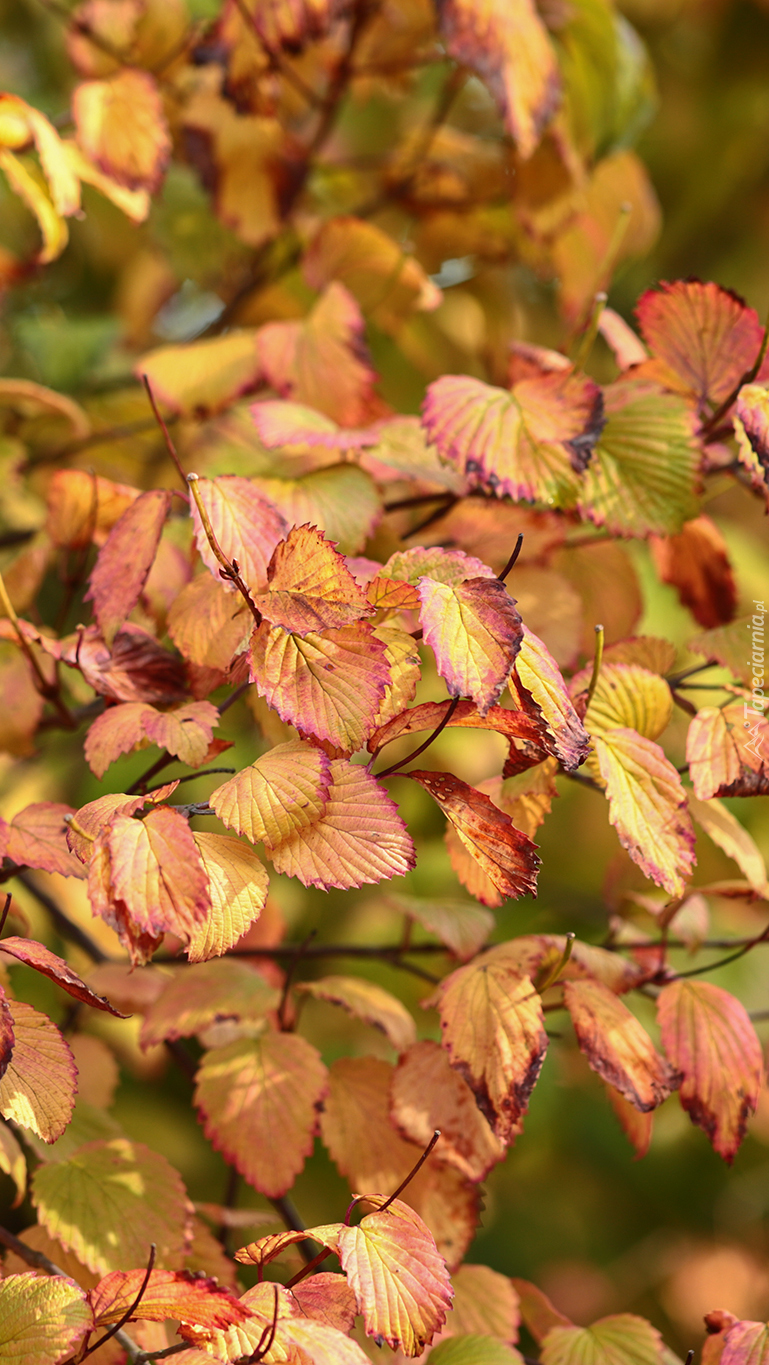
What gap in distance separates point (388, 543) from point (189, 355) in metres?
0.24

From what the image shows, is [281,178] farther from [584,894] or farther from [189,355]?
[584,894]

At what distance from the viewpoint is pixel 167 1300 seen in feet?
1.23

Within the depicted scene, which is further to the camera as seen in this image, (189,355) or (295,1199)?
(295,1199)

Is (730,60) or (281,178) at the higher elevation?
(730,60)

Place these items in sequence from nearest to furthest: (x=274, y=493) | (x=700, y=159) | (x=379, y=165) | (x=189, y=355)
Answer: (x=274, y=493), (x=189, y=355), (x=379, y=165), (x=700, y=159)

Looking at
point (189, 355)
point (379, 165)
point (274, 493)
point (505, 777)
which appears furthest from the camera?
point (379, 165)

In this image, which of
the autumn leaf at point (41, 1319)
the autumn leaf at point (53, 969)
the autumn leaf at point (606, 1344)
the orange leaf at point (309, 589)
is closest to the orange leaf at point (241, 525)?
the orange leaf at point (309, 589)

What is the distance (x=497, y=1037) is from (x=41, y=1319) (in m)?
0.20

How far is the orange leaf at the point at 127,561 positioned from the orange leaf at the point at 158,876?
13 cm

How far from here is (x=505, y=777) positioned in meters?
0.44

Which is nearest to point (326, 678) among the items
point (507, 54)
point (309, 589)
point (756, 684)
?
point (309, 589)

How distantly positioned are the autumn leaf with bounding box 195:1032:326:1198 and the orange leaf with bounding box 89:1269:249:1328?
0.12 m

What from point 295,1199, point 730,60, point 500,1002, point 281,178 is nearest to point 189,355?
point 281,178

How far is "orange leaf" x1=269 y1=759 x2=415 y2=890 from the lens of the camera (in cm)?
38
